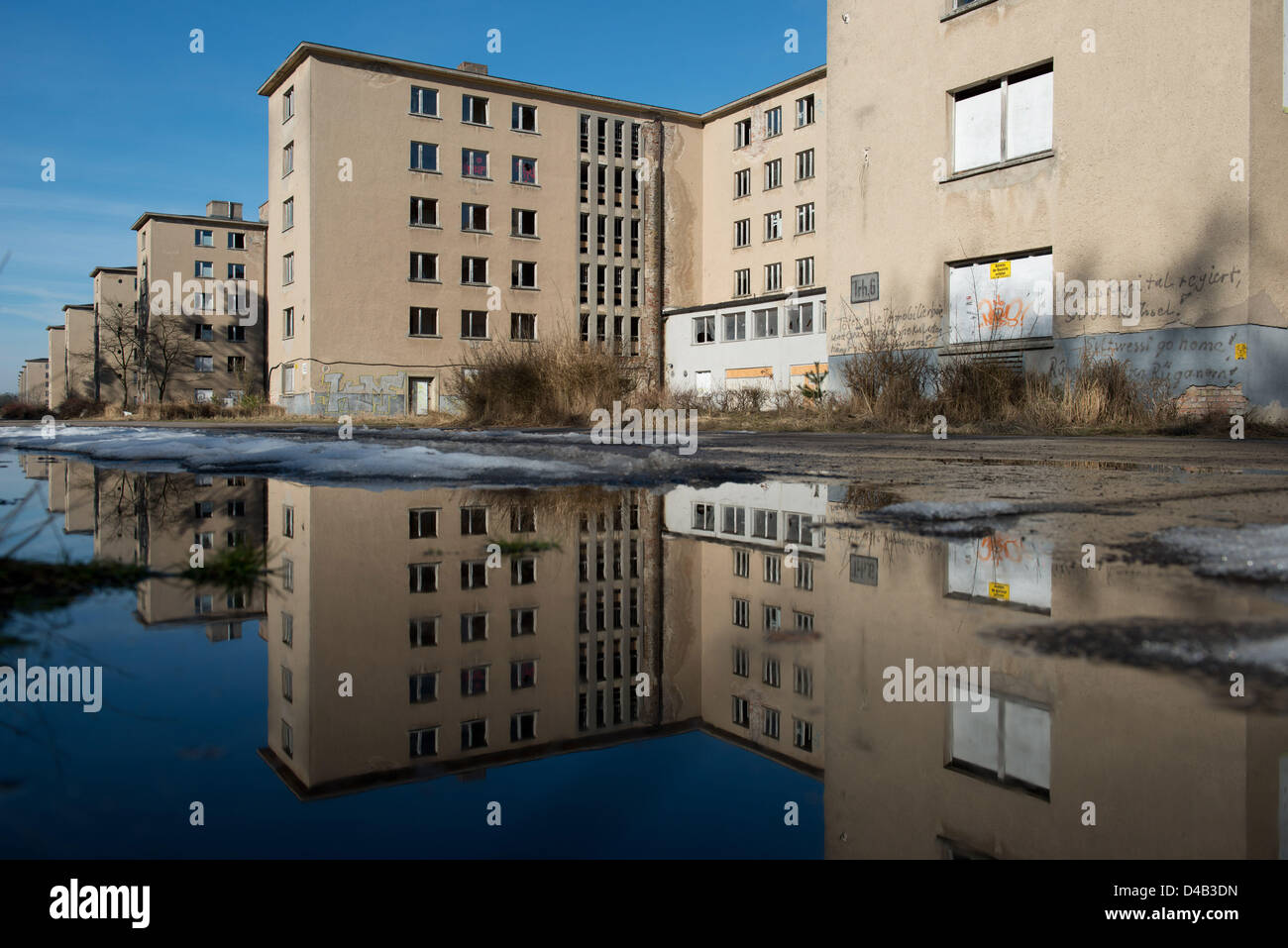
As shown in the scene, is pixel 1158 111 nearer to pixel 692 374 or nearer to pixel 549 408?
pixel 549 408

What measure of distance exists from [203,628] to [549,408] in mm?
12260

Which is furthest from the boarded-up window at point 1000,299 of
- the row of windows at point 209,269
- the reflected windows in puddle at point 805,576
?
the row of windows at point 209,269

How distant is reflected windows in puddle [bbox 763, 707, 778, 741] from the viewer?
3.80ft

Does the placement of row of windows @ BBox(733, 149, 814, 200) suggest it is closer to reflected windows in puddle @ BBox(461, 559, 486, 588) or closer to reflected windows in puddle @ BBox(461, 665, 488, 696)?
reflected windows in puddle @ BBox(461, 559, 486, 588)

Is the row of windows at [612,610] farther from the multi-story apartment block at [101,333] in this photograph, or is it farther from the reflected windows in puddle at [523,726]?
the multi-story apartment block at [101,333]

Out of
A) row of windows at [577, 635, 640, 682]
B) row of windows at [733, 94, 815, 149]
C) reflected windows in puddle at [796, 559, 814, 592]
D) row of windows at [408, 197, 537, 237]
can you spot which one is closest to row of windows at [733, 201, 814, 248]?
row of windows at [733, 94, 815, 149]

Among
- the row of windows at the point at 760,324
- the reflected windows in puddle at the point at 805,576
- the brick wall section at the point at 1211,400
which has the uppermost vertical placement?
the row of windows at the point at 760,324

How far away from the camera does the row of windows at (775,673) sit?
134 cm

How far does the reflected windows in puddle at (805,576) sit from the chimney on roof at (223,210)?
192 feet

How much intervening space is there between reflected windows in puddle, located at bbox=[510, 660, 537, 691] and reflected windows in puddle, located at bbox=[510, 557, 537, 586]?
21.2 inches

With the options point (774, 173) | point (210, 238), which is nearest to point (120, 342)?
point (210, 238)

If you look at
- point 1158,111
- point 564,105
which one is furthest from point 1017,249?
point 564,105

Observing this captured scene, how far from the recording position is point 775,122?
3525cm

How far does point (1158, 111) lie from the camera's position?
13.5 metres
